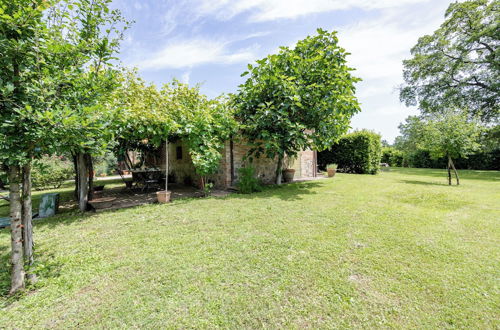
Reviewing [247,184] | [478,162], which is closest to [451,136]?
[247,184]

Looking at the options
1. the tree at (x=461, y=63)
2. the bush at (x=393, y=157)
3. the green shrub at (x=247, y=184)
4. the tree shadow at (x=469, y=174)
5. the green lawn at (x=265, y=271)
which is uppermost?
the tree at (x=461, y=63)

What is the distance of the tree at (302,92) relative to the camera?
725cm

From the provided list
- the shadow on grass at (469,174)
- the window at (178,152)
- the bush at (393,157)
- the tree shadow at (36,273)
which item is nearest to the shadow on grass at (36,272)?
the tree shadow at (36,273)

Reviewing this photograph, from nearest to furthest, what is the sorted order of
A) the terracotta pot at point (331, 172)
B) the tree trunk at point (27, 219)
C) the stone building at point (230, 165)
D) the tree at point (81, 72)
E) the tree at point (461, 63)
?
the tree at point (81, 72), the tree trunk at point (27, 219), the stone building at point (230, 165), the terracotta pot at point (331, 172), the tree at point (461, 63)

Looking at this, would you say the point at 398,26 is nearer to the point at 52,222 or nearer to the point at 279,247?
the point at 279,247

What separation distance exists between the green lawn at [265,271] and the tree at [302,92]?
3.69 meters

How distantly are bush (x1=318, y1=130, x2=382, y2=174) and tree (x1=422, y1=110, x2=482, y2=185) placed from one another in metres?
4.59

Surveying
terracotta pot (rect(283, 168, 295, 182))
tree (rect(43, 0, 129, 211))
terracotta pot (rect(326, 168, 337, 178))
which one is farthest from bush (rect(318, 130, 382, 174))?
tree (rect(43, 0, 129, 211))

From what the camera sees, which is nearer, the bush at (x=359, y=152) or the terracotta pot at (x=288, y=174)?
the terracotta pot at (x=288, y=174)

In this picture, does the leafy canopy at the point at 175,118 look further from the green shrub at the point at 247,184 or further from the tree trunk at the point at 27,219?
the tree trunk at the point at 27,219

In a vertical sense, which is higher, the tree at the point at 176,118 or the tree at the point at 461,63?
the tree at the point at 461,63

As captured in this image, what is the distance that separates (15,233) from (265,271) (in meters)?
3.02

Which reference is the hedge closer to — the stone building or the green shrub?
the stone building

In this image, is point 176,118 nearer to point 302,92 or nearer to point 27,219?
point 302,92
